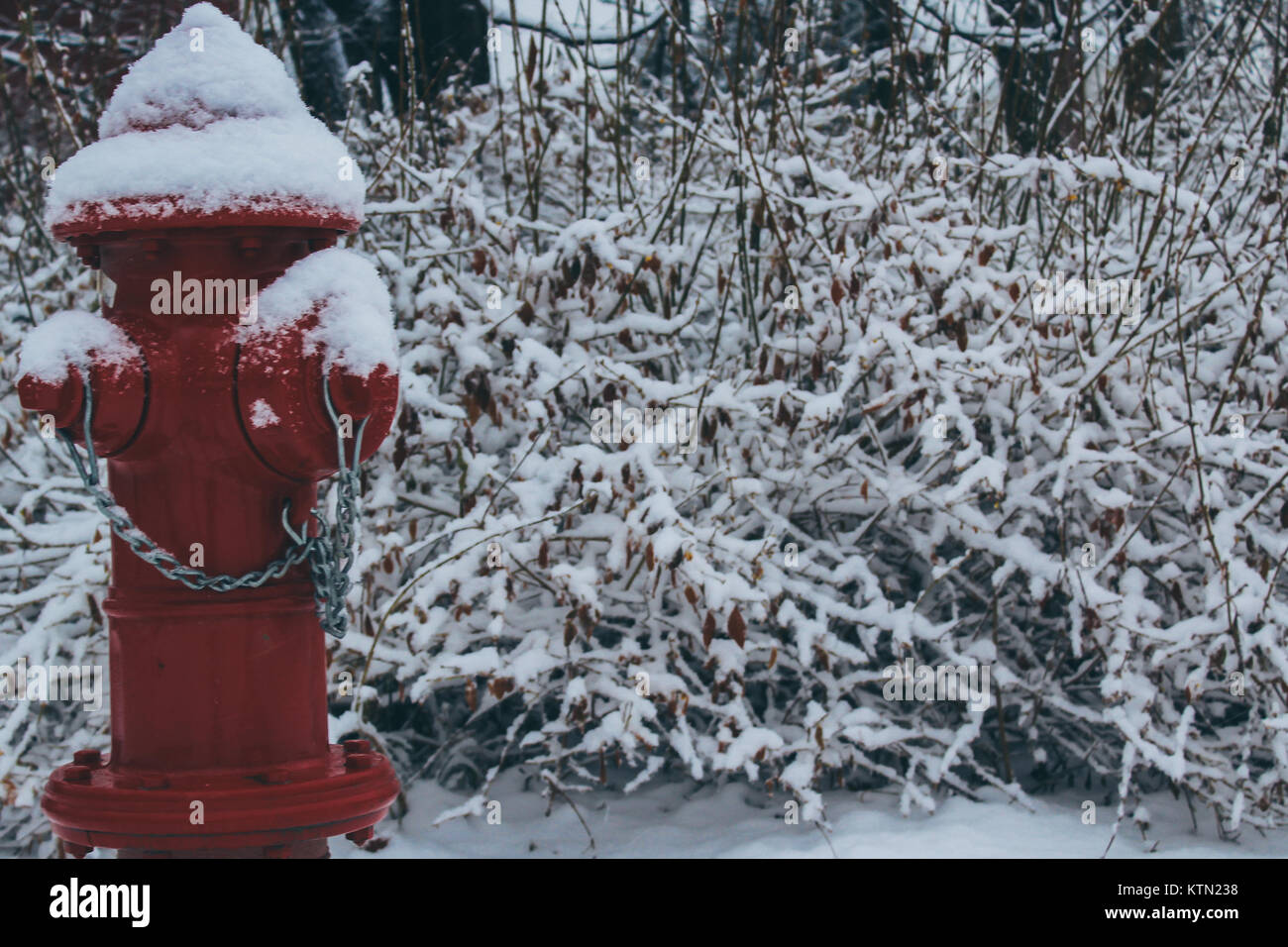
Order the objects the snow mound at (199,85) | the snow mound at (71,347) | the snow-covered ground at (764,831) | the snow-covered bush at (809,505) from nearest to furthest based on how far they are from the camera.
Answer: the snow mound at (71,347), the snow mound at (199,85), the snow-covered ground at (764,831), the snow-covered bush at (809,505)

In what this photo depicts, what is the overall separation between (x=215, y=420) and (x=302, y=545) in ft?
0.64

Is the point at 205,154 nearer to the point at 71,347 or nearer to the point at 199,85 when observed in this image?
the point at 199,85

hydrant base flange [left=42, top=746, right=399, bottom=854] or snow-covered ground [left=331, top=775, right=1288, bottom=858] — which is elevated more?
hydrant base flange [left=42, top=746, right=399, bottom=854]

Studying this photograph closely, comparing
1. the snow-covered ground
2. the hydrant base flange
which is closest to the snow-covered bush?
the snow-covered ground

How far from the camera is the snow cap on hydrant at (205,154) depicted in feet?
5.24

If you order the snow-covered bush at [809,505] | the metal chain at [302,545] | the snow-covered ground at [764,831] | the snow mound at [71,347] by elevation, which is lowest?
the snow-covered ground at [764,831]

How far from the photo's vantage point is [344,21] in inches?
257

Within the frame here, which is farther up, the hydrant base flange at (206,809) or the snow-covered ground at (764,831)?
the hydrant base flange at (206,809)

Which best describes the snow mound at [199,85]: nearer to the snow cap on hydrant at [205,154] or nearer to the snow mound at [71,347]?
the snow cap on hydrant at [205,154]

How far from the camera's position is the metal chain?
5.35 ft

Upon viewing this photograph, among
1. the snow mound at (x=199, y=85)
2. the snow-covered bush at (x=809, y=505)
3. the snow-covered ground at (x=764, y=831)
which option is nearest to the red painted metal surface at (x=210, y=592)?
the snow mound at (x=199, y=85)

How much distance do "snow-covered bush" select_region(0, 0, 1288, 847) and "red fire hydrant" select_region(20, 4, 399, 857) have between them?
1.30m

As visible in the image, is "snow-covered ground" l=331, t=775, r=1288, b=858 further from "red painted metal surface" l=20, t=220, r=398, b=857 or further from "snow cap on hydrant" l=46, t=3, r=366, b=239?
"snow cap on hydrant" l=46, t=3, r=366, b=239

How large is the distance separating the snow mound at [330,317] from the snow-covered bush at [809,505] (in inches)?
54.0
